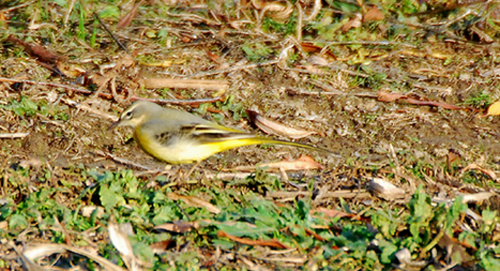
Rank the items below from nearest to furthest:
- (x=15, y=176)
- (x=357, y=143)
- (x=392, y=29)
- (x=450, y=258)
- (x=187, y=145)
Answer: (x=450, y=258) < (x=15, y=176) < (x=187, y=145) < (x=357, y=143) < (x=392, y=29)

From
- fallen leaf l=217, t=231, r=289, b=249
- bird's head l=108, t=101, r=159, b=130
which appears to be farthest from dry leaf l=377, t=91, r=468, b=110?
fallen leaf l=217, t=231, r=289, b=249

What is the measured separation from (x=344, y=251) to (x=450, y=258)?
2.47 feet

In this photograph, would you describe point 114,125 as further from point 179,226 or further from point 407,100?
point 407,100

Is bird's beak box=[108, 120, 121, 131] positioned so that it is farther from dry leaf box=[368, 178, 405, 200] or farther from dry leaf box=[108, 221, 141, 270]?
dry leaf box=[368, 178, 405, 200]

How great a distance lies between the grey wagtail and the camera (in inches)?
254

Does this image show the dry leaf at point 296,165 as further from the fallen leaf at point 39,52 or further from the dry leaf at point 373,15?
the dry leaf at point 373,15

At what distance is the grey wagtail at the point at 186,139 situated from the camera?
21.1 feet

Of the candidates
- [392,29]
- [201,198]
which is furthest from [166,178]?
[392,29]

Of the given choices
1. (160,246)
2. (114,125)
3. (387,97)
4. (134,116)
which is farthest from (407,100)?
(160,246)

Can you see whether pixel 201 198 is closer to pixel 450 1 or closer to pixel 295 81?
pixel 295 81

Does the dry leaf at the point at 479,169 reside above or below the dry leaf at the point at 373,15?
below

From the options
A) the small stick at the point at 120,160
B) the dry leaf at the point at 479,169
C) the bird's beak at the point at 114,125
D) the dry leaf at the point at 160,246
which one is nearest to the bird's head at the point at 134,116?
the bird's beak at the point at 114,125

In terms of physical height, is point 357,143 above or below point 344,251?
below

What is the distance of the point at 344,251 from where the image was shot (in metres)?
4.55
